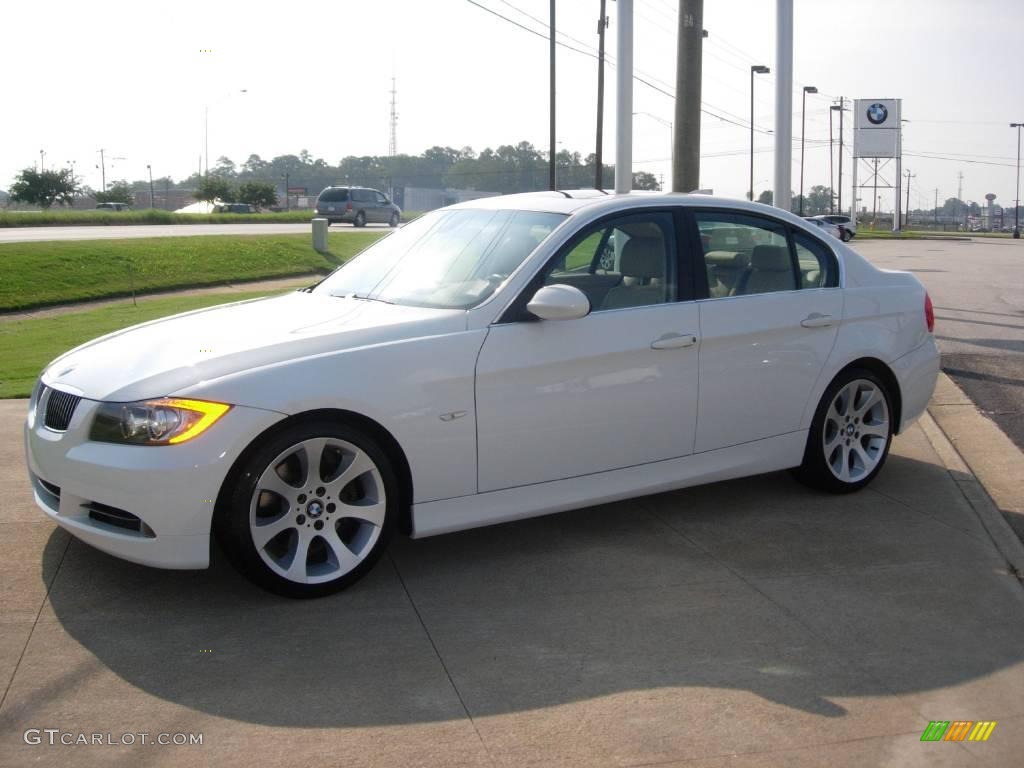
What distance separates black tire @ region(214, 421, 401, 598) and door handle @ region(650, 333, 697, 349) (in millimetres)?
1498

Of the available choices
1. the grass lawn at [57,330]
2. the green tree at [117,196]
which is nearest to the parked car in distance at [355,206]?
the grass lawn at [57,330]

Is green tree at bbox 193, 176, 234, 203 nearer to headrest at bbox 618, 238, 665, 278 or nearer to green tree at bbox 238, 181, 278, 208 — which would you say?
green tree at bbox 238, 181, 278, 208

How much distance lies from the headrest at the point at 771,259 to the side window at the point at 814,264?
85mm

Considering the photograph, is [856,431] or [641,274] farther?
[856,431]

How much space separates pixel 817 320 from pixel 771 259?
42 cm

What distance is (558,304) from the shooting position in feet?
16.4

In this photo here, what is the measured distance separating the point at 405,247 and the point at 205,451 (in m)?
2.01

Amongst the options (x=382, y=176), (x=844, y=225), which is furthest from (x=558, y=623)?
(x=382, y=176)

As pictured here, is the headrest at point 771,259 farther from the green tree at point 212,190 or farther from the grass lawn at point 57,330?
the green tree at point 212,190

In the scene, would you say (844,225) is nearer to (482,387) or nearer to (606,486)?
(606,486)

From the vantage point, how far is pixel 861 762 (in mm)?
3484

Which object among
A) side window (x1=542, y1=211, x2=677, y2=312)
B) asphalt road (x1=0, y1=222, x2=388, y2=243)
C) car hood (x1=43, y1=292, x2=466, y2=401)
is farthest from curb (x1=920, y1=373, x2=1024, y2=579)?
asphalt road (x1=0, y1=222, x2=388, y2=243)

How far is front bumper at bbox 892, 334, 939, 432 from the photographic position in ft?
21.5

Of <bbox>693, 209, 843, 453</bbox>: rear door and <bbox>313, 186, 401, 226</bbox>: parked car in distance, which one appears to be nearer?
<bbox>693, 209, 843, 453</bbox>: rear door
